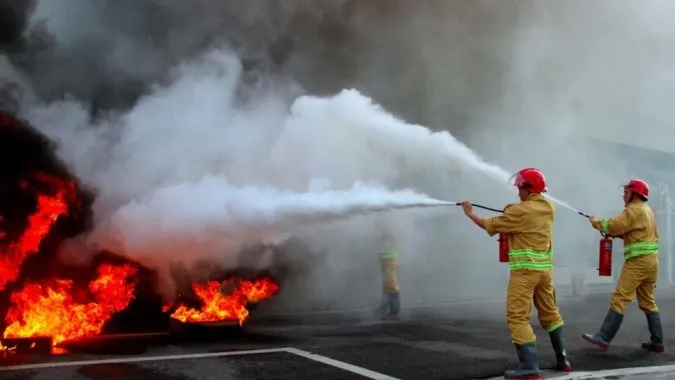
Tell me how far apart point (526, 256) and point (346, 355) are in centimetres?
161

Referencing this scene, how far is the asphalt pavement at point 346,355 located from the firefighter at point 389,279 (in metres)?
0.41

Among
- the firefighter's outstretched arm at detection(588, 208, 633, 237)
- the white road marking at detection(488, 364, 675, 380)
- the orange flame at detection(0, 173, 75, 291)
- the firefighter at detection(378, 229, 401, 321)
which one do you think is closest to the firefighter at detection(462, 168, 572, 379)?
the white road marking at detection(488, 364, 675, 380)

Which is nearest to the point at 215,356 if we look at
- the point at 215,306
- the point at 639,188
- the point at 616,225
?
the point at 215,306

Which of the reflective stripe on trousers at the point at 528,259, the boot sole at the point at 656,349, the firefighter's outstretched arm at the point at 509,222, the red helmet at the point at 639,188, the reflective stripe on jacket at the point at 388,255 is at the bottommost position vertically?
the boot sole at the point at 656,349

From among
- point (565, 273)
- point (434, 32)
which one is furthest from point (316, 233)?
point (565, 273)

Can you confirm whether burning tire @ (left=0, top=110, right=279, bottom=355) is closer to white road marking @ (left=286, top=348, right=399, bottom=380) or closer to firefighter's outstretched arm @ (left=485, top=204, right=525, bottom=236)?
white road marking @ (left=286, top=348, right=399, bottom=380)

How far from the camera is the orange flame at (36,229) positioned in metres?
5.47

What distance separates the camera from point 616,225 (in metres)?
5.43

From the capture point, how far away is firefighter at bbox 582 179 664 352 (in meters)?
5.39

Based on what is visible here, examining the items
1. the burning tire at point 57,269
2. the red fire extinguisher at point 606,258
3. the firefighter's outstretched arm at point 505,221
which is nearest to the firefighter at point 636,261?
the red fire extinguisher at point 606,258

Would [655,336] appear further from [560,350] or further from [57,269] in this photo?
[57,269]

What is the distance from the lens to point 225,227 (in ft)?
17.7

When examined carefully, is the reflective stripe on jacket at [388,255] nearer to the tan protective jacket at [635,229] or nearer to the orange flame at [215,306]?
the orange flame at [215,306]

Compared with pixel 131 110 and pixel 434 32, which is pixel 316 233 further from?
pixel 434 32
